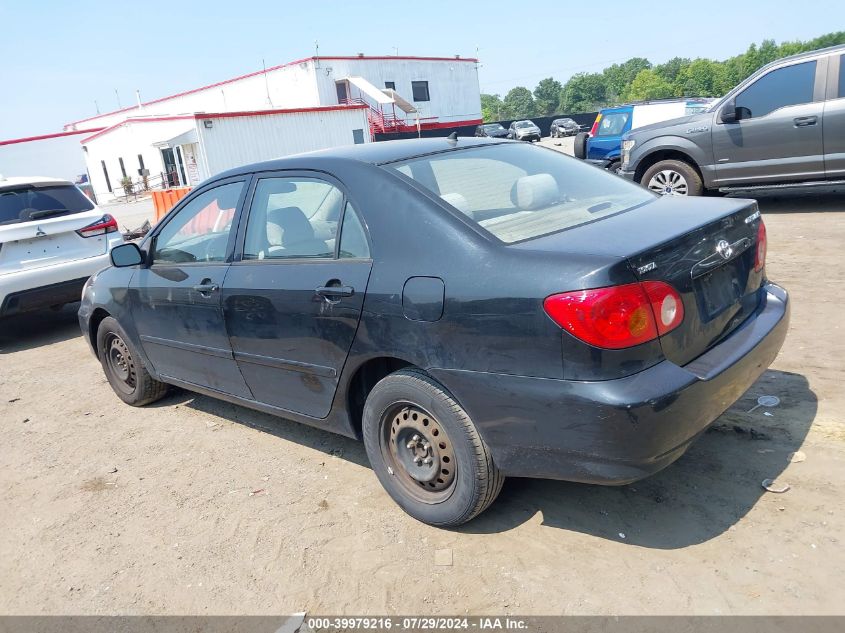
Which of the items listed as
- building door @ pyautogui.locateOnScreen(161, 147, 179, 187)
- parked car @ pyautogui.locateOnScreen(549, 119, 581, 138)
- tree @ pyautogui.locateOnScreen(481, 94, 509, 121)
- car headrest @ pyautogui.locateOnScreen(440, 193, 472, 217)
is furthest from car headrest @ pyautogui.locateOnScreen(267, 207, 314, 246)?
tree @ pyautogui.locateOnScreen(481, 94, 509, 121)

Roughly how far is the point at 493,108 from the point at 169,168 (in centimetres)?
10386

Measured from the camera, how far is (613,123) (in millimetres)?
13180

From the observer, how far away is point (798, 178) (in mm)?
8547

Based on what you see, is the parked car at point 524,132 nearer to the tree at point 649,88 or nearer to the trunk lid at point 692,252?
the trunk lid at point 692,252

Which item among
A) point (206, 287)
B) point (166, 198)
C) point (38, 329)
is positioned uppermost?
point (206, 287)

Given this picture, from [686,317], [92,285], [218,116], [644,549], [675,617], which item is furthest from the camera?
[218,116]

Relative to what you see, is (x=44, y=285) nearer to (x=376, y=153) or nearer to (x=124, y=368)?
(x=124, y=368)

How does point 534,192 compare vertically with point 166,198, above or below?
above

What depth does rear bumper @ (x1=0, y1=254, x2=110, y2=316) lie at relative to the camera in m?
6.86

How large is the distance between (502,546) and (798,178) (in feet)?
25.2

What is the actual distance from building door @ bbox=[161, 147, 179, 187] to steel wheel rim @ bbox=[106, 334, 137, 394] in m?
32.0

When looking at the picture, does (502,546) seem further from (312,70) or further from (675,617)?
(312,70)

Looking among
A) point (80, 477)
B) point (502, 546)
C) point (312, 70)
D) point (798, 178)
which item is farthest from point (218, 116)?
point (502, 546)

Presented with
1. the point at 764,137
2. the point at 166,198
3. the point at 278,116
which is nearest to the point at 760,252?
the point at 764,137
